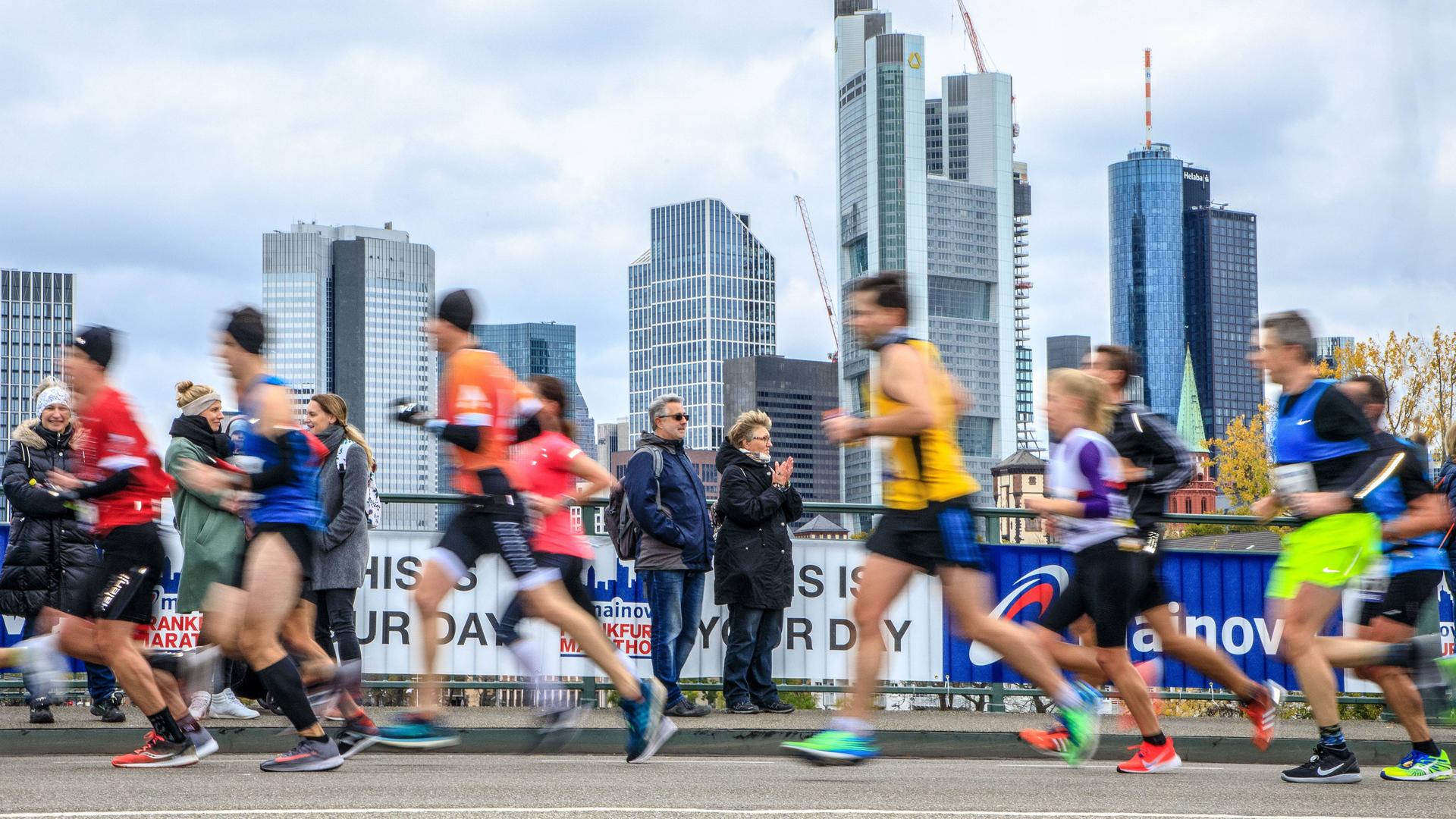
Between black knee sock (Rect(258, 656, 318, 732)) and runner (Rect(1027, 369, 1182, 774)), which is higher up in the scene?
runner (Rect(1027, 369, 1182, 774))

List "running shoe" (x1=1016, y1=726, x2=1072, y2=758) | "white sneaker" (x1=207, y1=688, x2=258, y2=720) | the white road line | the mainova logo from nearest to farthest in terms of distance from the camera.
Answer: the white road line
"running shoe" (x1=1016, y1=726, x2=1072, y2=758)
"white sneaker" (x1=207, y1=688, x2=258, y2=720)
the mainova logo

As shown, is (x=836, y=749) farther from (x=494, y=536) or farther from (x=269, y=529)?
(x=269, y=529)

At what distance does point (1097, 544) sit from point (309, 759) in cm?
381

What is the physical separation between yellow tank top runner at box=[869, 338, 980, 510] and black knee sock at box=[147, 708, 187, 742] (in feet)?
11.9

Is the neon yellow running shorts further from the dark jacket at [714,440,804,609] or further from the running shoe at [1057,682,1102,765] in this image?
the dark jacket at [714,440,804,609]

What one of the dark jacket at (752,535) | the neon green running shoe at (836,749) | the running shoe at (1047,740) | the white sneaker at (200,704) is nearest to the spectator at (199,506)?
the white sneaker at (200,704)

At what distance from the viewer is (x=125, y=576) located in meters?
7.58

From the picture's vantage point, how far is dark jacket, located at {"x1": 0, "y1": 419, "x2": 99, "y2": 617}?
10.0 metres

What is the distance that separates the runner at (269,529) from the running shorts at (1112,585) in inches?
142

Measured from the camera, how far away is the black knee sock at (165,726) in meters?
7.84

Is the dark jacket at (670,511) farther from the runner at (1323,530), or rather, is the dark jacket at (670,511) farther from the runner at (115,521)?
the runner at (1323,530)

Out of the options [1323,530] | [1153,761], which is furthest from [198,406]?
[1323,530]

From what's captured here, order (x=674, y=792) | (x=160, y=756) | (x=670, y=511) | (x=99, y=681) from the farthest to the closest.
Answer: (x=670, y=511) < (x=99, y=681) < (x=160, y=756) < (x=674, y=792)

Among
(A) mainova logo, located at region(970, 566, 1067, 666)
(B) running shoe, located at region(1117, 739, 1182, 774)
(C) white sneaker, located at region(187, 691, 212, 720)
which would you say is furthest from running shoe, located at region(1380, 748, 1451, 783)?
(C) white sneaker, located at region(187, 691, 212, 720)
